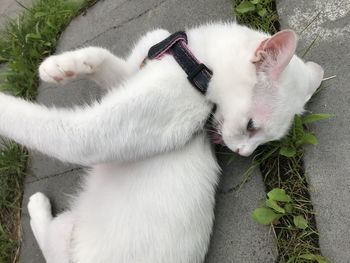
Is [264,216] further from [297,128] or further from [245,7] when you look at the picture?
[245,7]

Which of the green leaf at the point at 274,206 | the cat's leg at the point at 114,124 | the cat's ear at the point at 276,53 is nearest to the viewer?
the cat's ear at the point at 276,53

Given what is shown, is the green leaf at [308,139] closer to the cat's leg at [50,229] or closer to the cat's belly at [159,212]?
the cat's belly at [159,212]

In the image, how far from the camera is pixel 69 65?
172 cm

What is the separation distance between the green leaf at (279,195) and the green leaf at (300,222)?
0.23 feet

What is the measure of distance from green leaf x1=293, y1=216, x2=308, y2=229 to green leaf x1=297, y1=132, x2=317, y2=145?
282mm

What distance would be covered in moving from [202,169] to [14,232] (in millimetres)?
1115

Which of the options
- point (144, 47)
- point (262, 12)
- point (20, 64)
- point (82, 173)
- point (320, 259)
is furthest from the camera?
point (20, 64)

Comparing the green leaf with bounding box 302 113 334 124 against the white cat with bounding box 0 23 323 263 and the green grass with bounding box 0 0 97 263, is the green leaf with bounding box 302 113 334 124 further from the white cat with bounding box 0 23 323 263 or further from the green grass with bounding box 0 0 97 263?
the green grass with bounding box 0 0 97 263

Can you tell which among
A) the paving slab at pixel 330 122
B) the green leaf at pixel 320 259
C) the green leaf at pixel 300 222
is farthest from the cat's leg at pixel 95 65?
the green leaf at pixel 320 259

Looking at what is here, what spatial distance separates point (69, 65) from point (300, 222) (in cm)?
104

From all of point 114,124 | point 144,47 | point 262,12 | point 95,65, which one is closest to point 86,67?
point 95,65

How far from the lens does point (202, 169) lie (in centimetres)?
164

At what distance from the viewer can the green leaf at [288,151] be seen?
1.70m

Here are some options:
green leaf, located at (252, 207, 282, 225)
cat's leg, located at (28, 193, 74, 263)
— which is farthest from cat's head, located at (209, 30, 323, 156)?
cat's leg, located at (28, 193, 74, 263)
